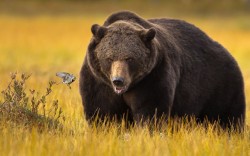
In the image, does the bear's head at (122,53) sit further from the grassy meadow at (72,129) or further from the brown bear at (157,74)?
the grassy meadow at (72,129)

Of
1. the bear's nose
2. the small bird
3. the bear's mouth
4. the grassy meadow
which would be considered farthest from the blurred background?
the bear's nose

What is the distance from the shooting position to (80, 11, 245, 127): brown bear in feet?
19.5

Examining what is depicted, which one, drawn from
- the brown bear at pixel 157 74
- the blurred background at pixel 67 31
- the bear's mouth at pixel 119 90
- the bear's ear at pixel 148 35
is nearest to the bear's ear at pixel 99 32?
the brown bear at pixel 157 74

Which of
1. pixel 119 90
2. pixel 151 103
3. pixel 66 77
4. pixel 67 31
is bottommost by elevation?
pixel 151 103

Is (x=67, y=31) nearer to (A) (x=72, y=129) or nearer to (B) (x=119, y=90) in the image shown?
(A) (x=72, y=129)

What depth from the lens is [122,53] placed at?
5.87 m

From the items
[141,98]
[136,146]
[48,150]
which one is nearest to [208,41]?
[141,98]

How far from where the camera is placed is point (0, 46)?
2636 cm

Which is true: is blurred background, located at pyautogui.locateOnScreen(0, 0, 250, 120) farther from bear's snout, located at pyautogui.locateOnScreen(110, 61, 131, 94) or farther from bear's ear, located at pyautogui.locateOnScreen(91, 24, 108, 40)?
bear's snout, located at pyautogui.locateOnScreen(110, 61, 131, 94)

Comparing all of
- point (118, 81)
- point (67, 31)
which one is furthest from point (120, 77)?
point (67, 31)

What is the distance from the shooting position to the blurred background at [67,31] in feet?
57.1

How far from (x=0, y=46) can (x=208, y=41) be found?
64.5 ft

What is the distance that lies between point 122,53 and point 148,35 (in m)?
0.32

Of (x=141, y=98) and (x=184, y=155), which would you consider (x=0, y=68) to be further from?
(x=184, y=155)
